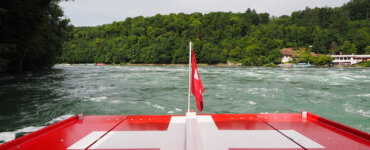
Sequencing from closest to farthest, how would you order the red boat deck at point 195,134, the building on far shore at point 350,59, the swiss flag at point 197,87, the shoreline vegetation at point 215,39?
the red boat deck at point 195,134
the swiss flag at point 197,87
the building on far shore at point 350,59
the shoreline vegetation at point 215,39

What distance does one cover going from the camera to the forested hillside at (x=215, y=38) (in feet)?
258

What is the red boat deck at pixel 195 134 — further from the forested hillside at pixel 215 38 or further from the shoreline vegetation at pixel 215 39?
the forested hillside at pixel 215 38

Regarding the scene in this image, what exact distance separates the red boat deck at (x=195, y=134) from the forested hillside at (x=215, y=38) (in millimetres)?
71493

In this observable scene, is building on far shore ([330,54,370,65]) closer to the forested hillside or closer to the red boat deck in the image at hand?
the forested hillside

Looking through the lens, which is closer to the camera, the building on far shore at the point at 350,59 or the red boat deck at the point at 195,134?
the red boat deck at the point at 195,134

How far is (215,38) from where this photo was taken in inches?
3922

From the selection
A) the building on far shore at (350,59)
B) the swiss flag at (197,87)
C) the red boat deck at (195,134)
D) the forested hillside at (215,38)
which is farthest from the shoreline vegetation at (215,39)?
the swiss flag at (197,87)

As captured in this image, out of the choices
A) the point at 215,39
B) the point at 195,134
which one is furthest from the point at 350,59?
the point at 195,134

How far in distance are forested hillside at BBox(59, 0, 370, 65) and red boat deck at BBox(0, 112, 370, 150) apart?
7149 cm

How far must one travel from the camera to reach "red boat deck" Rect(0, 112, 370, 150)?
2727mm

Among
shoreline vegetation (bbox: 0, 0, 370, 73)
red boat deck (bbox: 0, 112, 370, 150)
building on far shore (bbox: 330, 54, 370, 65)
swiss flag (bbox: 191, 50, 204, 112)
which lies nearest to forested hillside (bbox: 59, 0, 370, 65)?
shoreline vegetation (bbox: 0, 0, 370, 73)

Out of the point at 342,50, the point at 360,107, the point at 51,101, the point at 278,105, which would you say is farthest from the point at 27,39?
the point at 342,50

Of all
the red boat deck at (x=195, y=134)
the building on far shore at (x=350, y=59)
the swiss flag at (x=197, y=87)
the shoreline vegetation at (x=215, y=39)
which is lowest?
the red boat deck at (x=195, y=134)

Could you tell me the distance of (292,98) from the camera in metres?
10.7
